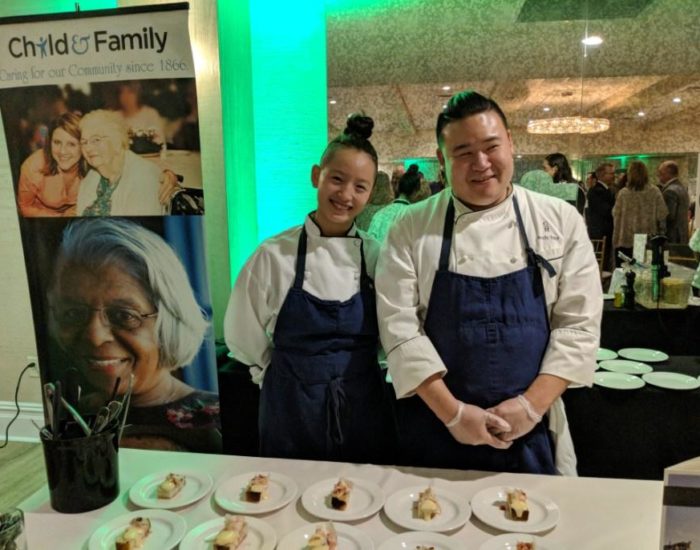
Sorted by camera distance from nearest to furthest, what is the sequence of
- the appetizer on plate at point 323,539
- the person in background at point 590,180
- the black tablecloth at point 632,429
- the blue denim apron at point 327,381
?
the appetizer on plate at point 323,539
the blue denim apron at point 327,381
the black tablecloth at point 632,429
the person in background at point 590,180

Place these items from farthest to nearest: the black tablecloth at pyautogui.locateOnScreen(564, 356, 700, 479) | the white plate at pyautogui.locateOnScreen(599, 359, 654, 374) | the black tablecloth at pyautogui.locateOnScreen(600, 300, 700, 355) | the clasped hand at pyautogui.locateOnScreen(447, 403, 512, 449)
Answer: the black tablecloth at pyautogui.locateOnScreen(600, 300, 700, 355)
the white plate at pyautogui.locateOnScreen(599, 359, 654, 374)
the black tablecloth at pyautogui.locateOnScreen(564, 356, 700, 479)
the clasped hand at pyautogui.locateOnScreen(447, 403, 512, 449)

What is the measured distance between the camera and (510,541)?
106cm

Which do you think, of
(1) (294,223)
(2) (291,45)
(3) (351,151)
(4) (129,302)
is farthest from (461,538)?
(2) (291,45)

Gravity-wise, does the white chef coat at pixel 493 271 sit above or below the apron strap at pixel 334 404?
above

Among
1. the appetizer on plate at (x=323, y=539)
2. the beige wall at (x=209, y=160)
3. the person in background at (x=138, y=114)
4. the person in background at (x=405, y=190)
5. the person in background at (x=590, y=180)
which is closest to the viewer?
the appetizer on plate at (x=323, y=539)

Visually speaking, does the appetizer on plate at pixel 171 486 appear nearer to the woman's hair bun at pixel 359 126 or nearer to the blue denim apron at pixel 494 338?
the blue denim apron at pixel 494 338

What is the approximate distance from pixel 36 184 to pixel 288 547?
152cm

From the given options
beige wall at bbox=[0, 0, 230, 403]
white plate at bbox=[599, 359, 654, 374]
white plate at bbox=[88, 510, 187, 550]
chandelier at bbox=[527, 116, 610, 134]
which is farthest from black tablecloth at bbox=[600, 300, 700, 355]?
white plate at bbox=[88, 510, 187, 550]

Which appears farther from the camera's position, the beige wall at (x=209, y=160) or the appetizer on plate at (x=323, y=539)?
the beige wall at (x=209, y=160)

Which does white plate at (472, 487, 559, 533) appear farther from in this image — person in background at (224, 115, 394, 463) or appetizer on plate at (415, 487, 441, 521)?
person in background at (224, 115, 394, 463)

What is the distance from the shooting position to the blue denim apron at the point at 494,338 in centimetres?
144

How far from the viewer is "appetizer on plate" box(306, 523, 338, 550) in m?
1.03

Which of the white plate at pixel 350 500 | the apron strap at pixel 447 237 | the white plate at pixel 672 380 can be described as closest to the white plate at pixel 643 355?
the white plate at pixel 672 380

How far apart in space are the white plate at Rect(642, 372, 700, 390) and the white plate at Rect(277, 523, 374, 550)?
1.69 metres
